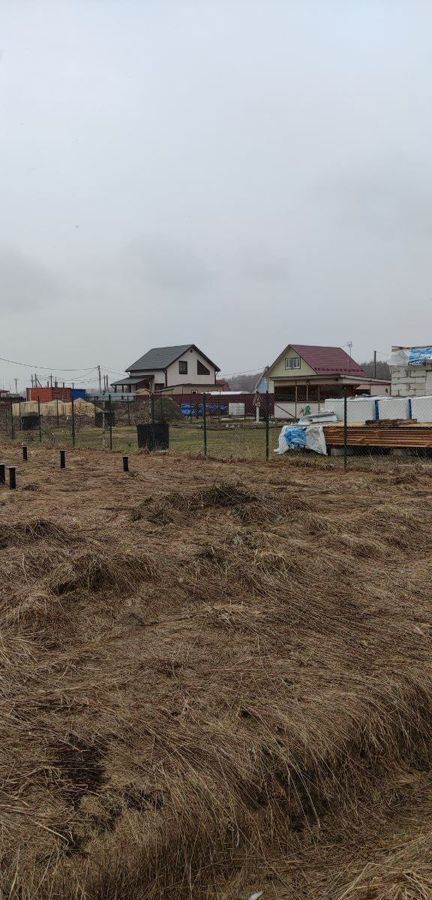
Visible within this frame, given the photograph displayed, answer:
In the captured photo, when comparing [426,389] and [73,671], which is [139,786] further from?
[426,389]

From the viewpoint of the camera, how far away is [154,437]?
1939 cm

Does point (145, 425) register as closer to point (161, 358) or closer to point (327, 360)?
point (327, 360)

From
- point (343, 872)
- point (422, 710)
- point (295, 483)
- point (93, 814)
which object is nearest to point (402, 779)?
point (422, 710)

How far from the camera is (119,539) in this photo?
6.36 m

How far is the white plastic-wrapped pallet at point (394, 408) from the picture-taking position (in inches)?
749

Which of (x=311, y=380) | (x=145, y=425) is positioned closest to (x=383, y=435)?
(x=145, y=425)

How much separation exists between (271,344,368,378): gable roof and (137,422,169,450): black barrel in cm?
2472

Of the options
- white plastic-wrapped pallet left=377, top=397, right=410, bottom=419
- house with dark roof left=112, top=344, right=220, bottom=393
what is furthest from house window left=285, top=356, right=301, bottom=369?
white plastic-wrapped pallet left=377, top=397, right=410, bottom=419

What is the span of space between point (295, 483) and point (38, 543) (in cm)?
601

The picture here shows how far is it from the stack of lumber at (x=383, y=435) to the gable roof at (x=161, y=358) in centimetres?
4797

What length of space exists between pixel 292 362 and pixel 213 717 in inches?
1721

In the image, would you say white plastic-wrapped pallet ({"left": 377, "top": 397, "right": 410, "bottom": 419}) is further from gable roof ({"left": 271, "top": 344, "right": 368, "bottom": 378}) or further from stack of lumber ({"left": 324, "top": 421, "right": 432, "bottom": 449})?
gable roof ({"left": 271, "top": 344, "right": 368, "bottom": 378})

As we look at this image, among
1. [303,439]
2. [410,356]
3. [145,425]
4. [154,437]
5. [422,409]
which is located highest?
[410,356]

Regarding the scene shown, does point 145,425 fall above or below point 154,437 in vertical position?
above
